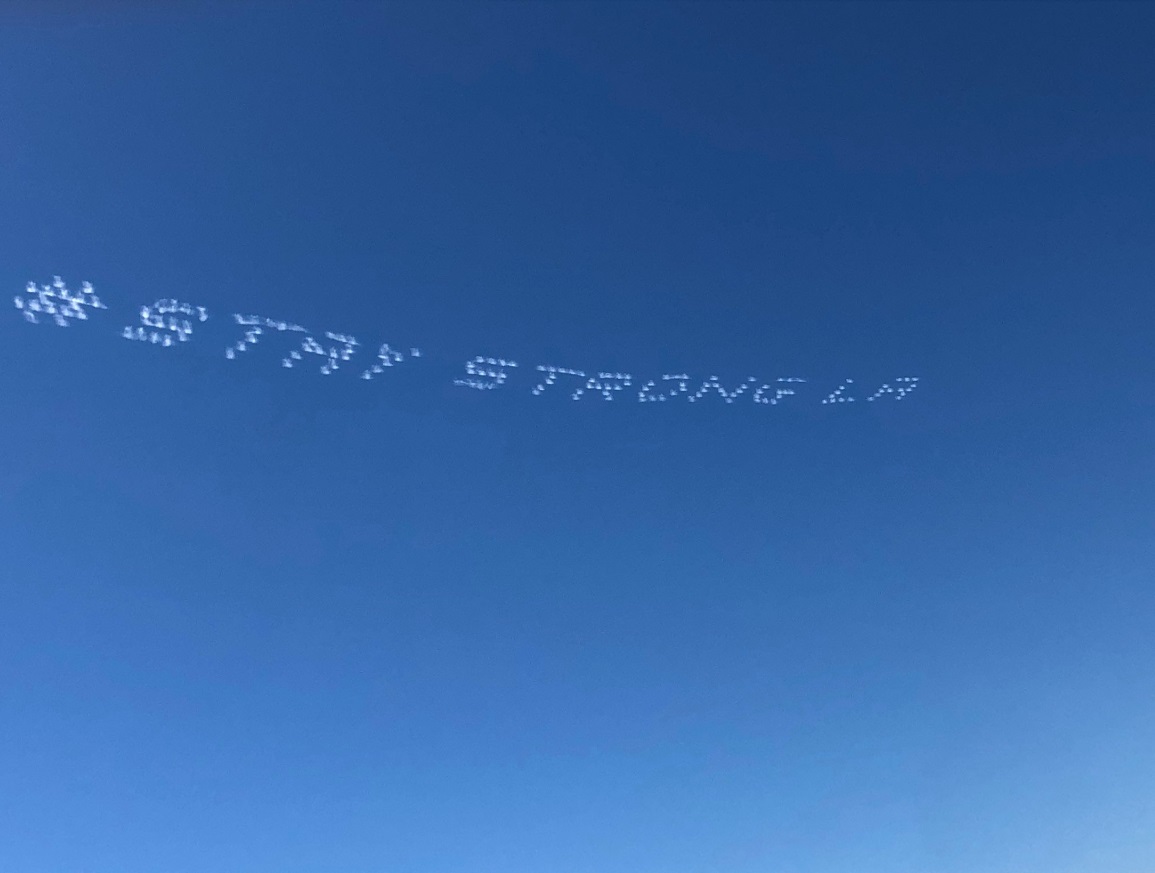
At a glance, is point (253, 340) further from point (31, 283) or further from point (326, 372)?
point (31, 283)

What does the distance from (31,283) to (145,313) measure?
0.82m

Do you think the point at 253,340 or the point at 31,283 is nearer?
the point at 31,283

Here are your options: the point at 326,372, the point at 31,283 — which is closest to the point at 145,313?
the point at 31,283

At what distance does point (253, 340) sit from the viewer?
26.5 feet

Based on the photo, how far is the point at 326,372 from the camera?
8.27m

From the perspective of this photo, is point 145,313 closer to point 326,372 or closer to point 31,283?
point 31,283

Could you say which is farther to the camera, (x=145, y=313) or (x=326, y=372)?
(x=326, y=372)

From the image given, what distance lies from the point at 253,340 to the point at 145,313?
0.83 m

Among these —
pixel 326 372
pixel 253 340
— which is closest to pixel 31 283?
pixel 253 340

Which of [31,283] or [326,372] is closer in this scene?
[31,283]

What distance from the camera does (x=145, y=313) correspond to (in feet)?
25.4

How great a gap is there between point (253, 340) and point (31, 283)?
1.65m

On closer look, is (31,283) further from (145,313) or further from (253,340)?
(253,340)
